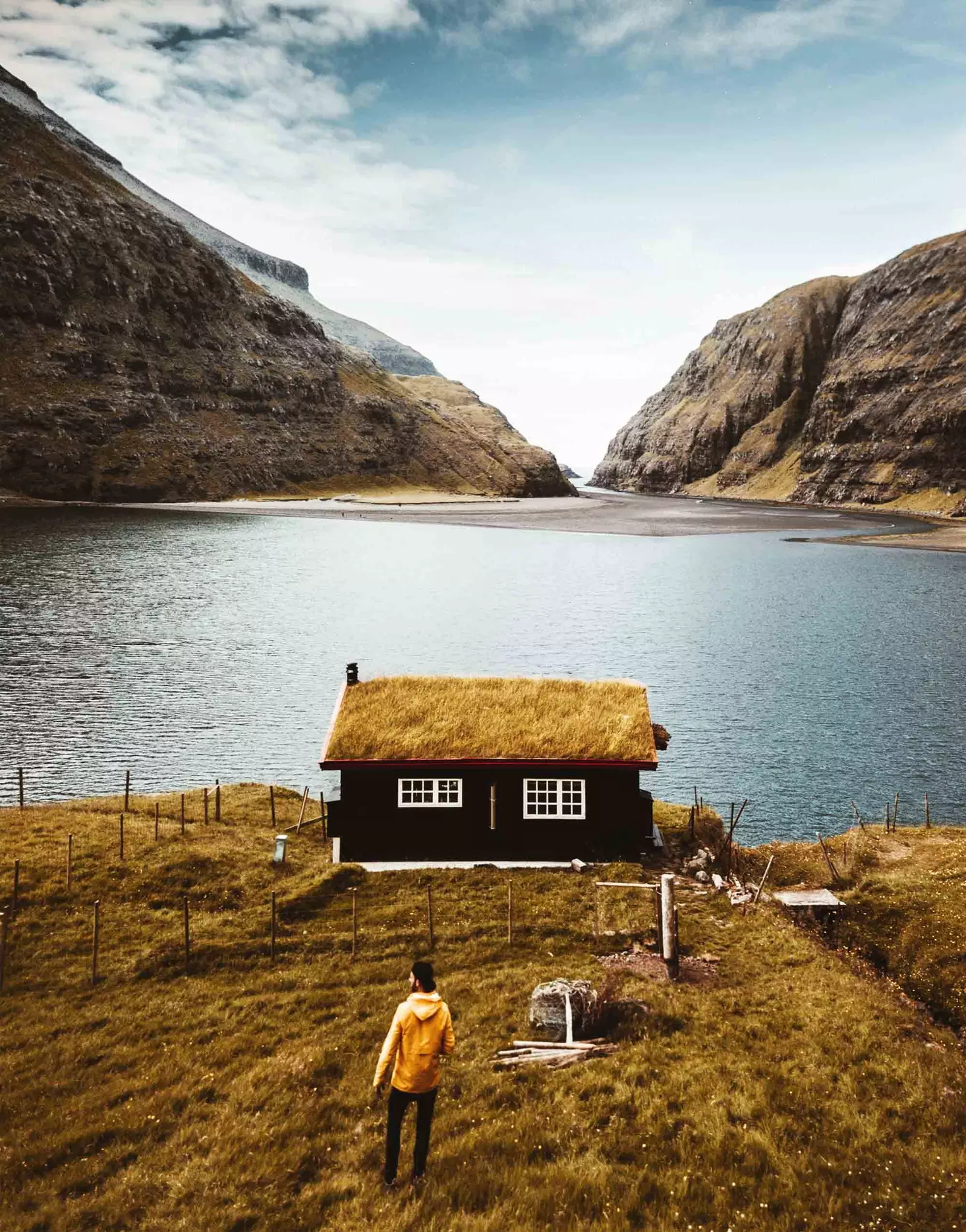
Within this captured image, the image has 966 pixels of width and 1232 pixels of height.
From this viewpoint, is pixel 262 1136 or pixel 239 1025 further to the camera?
pixel 239 1025

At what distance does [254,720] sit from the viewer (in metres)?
54.2

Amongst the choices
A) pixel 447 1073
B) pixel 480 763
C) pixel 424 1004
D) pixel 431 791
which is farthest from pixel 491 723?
pixel 424 1004

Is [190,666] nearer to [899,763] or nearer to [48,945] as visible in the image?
[48,945]

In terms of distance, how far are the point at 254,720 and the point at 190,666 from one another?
17848 mm

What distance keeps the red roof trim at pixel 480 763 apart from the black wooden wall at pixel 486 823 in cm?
50

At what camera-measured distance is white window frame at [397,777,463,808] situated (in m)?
28.0

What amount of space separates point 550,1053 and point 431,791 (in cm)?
1337

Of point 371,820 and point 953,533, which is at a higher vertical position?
point 953,533

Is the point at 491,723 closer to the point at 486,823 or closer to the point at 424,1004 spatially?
the point at 486,823

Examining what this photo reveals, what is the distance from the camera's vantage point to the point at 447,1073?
48.3 ft

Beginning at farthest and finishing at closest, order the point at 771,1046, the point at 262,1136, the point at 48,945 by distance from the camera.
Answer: the point at 48,945 → the point at 771,1046 → the point at 262,1136

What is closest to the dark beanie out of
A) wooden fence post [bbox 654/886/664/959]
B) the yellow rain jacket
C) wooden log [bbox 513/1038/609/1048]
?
the yellow rain jacket

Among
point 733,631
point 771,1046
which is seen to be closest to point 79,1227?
point 771,1046

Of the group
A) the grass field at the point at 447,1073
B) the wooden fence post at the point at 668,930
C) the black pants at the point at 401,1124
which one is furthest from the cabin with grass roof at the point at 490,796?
the black pants at the point at 401,1124
